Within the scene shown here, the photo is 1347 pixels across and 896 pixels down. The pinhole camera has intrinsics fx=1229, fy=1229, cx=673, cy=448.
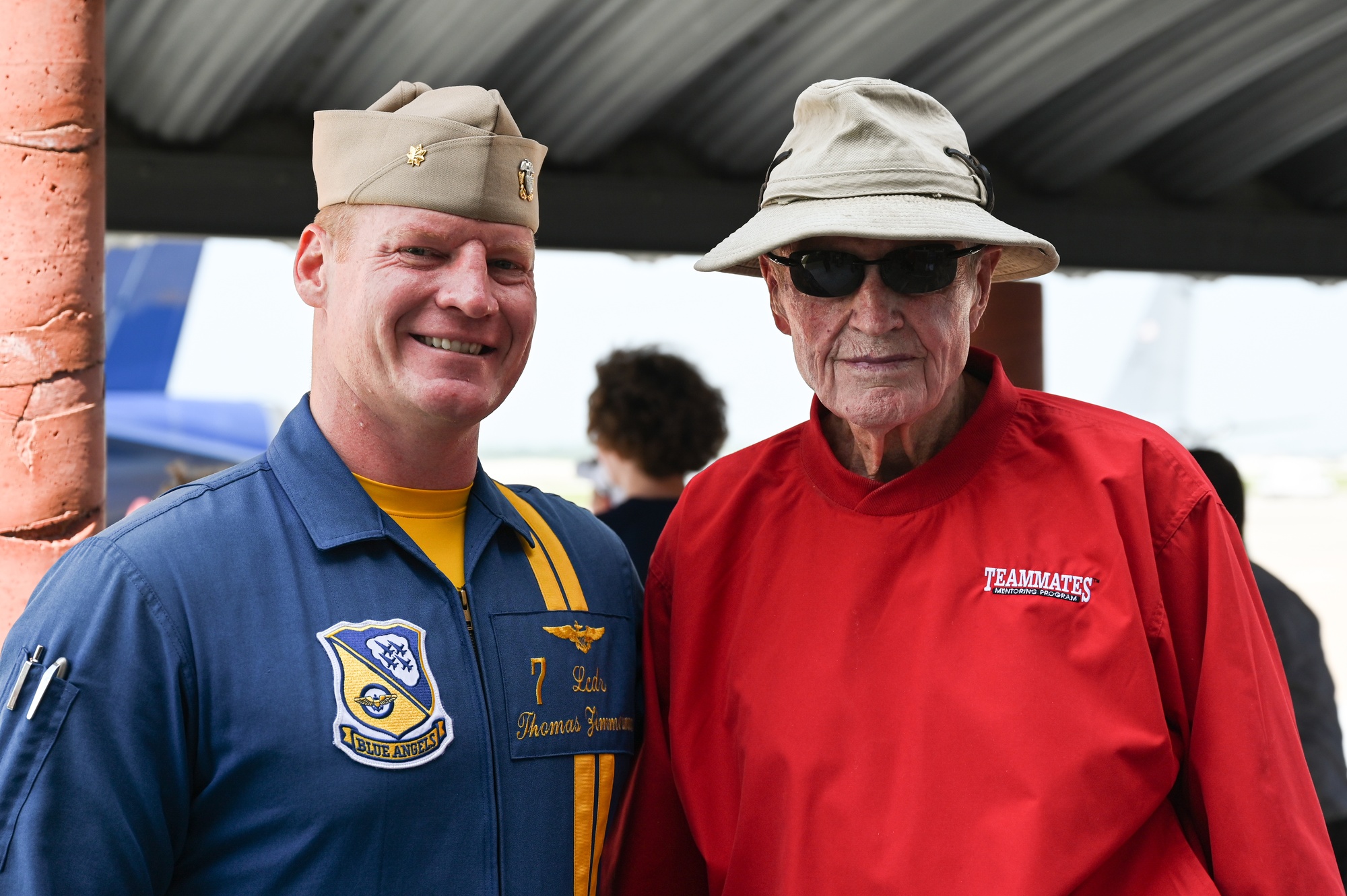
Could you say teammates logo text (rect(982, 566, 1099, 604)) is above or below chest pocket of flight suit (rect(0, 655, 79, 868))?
above

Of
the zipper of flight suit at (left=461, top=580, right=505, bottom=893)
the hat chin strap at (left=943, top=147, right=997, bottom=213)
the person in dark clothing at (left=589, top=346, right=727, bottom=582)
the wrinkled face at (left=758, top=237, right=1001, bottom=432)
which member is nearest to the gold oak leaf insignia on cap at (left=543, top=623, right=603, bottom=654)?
the zipper of flight suit at (left=461, top=580, right=505, bottom=893)

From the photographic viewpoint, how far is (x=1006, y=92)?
4273 millimetres

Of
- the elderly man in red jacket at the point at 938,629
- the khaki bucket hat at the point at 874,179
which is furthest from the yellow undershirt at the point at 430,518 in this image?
the khaki bucket hat at the point at 874,179

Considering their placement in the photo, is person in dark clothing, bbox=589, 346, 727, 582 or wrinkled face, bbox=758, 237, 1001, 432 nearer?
wrinkled face, bbox=758, 237, 1001, 432

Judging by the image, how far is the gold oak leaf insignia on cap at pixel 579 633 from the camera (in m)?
1.84

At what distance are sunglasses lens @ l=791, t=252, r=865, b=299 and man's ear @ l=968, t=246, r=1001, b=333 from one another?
0.74 ft

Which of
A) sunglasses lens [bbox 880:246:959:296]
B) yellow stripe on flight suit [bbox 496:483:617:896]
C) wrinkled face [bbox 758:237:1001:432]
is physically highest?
sunglasses lens [bbox 880:246:959:296]

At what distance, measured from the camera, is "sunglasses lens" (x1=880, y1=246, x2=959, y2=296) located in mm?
1762

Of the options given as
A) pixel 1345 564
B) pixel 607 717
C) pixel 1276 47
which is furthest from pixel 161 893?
pixel 1345 564

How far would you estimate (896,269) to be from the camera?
1.77m

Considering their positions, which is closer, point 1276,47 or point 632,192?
point 1276,47

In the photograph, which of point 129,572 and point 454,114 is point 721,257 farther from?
point 129,572

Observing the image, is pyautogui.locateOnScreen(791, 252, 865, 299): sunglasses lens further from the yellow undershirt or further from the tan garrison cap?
the yellow undershirt

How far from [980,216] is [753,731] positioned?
0.83 metres
